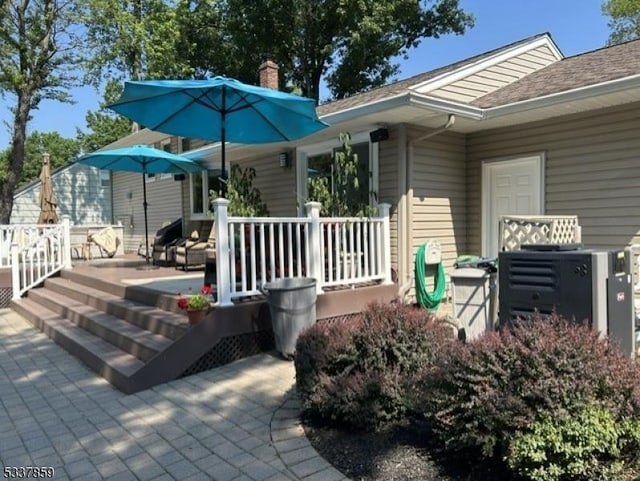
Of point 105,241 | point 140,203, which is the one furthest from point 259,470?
point 140,203

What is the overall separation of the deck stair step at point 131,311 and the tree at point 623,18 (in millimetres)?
24534

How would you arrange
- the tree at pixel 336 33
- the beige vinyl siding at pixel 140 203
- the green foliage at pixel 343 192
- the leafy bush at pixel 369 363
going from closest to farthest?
the leafy bush at pixel 369 363 → the green foliage at pixel 343 192 → the beige vinyl siding at pixel 140 203 → the tree at pixel 336 33

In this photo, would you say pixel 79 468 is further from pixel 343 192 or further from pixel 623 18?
pixel 623 18

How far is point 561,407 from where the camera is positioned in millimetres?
2129

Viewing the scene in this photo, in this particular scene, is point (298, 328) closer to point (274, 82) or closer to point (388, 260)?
point (388, 260)

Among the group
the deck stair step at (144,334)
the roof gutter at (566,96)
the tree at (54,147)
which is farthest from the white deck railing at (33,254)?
the tree at (54,147)

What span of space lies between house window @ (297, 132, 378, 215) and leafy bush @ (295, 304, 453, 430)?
327cm

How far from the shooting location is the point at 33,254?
8.55 meters

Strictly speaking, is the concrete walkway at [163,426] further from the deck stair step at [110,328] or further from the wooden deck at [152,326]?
the deck stair step at [110,328]

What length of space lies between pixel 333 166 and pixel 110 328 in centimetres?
410

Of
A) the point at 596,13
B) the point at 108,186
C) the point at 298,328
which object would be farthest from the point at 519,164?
the point at 596,13

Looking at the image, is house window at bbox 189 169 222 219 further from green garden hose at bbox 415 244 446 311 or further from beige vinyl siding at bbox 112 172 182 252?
green garden hose at bbox 415 244 446 311

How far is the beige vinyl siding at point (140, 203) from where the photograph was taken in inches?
497

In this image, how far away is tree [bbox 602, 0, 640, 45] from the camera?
68.6ft
